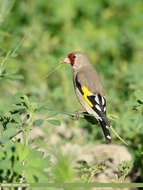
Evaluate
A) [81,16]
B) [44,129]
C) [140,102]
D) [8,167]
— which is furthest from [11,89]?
[8,167]

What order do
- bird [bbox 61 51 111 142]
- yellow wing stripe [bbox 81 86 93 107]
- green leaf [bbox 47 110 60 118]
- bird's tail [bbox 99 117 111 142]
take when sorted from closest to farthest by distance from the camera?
1. green leaf [bbox 47 110 60 118]
2. bird's tail [bbox 99 117 111 142]
3. bird [bbox 61 51 111 142]
4. yellow wing stripe [bbox 81 86 93 107]

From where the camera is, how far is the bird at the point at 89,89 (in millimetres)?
4419

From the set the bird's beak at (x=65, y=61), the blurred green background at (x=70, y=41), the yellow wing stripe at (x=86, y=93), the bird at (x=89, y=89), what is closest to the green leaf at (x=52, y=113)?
the bird at (x=89, y=89)

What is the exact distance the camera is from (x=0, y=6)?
6.25m

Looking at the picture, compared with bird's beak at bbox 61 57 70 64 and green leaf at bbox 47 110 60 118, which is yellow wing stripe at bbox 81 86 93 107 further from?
green leaf at bbox 47 110 60 118

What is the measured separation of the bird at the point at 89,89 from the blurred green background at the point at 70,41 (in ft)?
2.02

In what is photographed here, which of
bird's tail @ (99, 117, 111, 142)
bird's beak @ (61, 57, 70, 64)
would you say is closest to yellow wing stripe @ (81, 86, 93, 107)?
bird's beak @ (61, 57, 70, 64)

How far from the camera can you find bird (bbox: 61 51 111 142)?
4.42m

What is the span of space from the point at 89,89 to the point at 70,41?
306 centimetres

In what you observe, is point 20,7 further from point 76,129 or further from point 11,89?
point 76,129

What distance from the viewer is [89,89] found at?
5121 mm

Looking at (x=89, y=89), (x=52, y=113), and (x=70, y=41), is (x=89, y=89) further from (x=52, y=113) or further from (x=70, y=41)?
(x=70, y=41)

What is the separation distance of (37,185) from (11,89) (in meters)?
4.71

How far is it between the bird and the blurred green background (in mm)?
617
